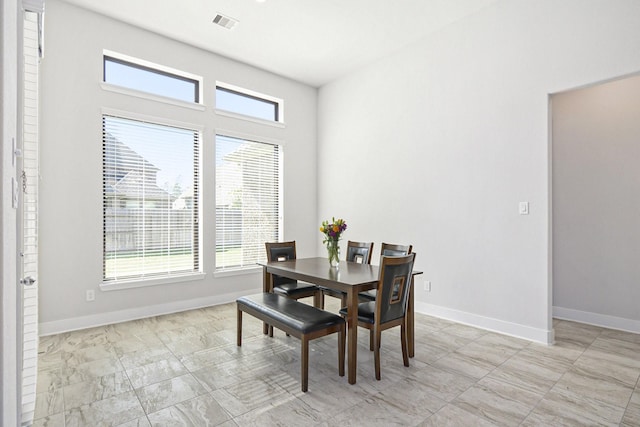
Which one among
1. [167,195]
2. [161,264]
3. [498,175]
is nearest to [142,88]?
[167,195]

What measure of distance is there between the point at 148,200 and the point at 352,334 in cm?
306

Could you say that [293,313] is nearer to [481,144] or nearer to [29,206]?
[29,206]

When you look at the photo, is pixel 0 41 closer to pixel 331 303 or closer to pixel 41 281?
pixel 41 281

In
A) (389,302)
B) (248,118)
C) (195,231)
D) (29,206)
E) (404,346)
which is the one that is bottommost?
(404,346)

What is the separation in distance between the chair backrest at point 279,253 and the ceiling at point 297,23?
8.40 feet

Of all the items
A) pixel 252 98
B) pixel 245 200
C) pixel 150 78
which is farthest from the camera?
pixel 252 98

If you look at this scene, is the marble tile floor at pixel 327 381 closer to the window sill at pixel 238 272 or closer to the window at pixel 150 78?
the window sill at pixel 238 272

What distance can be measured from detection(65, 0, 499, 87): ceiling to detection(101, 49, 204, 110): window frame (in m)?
0.39

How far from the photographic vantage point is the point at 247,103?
5.14 metres

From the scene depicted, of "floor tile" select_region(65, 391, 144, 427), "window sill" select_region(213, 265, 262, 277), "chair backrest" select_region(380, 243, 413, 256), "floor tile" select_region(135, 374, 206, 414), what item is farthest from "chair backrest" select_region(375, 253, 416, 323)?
"window sill" select_region(213, 265, 262, 277)

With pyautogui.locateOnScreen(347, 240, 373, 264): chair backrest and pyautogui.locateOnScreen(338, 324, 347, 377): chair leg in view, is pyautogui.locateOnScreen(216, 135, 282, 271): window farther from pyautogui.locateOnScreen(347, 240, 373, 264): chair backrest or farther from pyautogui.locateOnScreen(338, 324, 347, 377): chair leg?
pyautogui.locateOnScreen(338, 324, 347, 377): chair leg

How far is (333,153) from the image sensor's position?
5.55 m

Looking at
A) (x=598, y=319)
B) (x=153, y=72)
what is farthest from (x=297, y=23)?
(x=598, y=319)

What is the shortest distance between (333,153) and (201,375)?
12.7 feet
